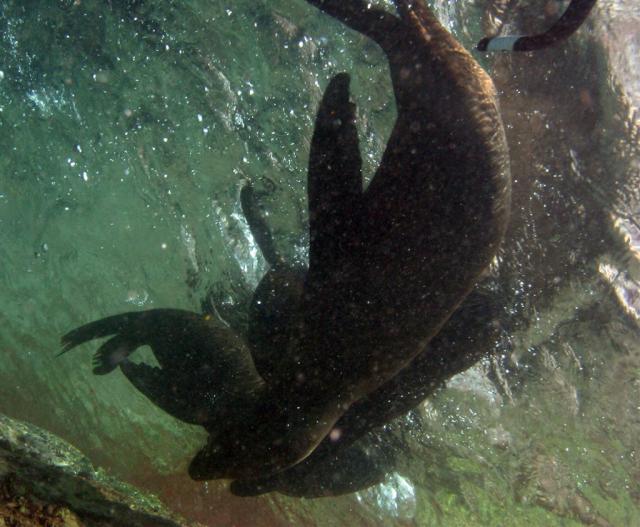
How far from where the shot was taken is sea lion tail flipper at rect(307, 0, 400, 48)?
2.68 m

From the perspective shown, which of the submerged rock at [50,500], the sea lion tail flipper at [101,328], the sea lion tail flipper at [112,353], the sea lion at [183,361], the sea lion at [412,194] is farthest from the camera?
the sea lion tail flipper at [101,328]

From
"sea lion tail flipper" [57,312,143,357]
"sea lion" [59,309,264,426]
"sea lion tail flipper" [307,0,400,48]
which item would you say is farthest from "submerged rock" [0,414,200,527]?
"sea lion tail flipper" [307,0,400,48]

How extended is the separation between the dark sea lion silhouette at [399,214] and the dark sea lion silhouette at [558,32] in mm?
269

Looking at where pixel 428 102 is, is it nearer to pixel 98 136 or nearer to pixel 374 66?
pixel 374 66

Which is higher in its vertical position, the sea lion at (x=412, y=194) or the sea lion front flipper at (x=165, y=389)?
the sea lion at (x=412, y=194)

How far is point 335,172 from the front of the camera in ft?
8.95

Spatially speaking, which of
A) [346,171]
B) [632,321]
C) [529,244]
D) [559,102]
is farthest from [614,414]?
[346,171]

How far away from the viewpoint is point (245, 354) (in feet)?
17.0

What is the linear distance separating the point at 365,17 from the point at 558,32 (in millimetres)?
1093

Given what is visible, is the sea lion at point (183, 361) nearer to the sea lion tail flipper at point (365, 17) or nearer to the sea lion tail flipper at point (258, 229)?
the sea lion tail flipper at point (258, 229)

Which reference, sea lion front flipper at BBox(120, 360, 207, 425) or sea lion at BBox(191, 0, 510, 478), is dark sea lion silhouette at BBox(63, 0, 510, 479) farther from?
sea lion front flipper at BBox(120, 360, 207, 425)

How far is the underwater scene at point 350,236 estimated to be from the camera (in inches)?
109

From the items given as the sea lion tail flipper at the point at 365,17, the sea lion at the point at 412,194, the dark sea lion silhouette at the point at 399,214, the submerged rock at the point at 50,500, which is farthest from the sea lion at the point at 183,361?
the sea lion tail flipper at the point at 365,17

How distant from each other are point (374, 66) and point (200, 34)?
2692 mm
